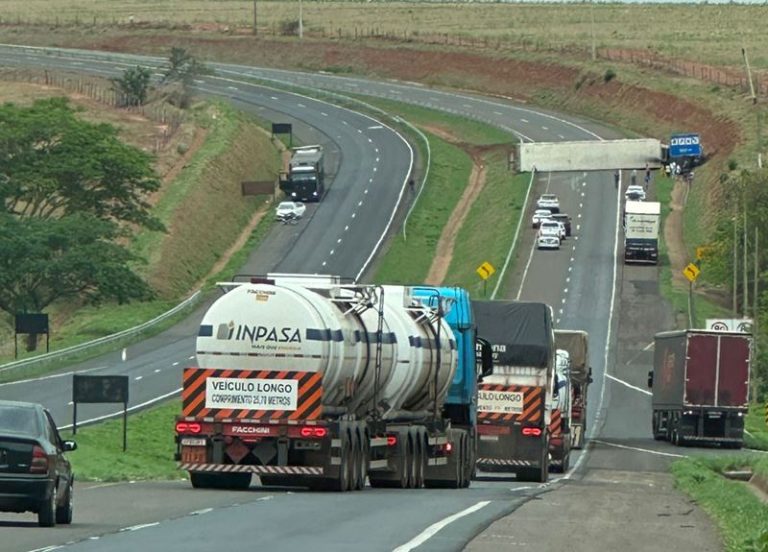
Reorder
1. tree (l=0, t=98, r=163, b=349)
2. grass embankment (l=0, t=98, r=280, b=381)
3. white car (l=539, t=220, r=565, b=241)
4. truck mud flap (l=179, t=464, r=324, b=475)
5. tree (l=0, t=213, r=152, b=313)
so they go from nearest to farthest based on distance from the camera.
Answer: truck mud flap (l=179, t=464, r=324, b=475) → grass embankment (l=0, t=98, r=280, b=381) → tree (l=0, t=213, r=152, b=313) → tree (l=0, t=98, r=163, b=349) → white car (l=539, t=220, r=565, b=241)

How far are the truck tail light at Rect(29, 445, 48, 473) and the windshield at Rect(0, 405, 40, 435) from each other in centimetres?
42

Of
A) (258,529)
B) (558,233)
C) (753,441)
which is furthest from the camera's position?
(558,233)

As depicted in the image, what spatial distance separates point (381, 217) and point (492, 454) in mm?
73201

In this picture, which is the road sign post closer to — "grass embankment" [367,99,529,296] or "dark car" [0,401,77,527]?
"grass embankment" [367,99,529,296]

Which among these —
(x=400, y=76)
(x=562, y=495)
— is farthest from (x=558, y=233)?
(x=562, y=495)

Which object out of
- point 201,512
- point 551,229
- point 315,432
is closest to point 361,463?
point 315,432

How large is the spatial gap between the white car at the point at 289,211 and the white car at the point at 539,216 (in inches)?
539

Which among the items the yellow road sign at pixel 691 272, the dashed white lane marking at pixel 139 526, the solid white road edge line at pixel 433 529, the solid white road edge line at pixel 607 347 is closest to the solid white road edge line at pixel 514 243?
the solid white road edge line at pixel 607 347

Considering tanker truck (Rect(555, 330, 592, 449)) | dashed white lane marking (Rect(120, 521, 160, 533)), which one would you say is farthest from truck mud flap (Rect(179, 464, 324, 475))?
tanker truck (Rect(555, 330, 592, 449))

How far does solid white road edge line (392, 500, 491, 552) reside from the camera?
20481 mm

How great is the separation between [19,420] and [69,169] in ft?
264

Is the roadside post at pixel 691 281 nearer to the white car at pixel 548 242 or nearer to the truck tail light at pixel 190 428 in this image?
the white car at pixel 548 242

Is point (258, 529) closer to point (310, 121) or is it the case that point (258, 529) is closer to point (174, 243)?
point (174, 243)

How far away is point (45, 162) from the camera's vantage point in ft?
334
